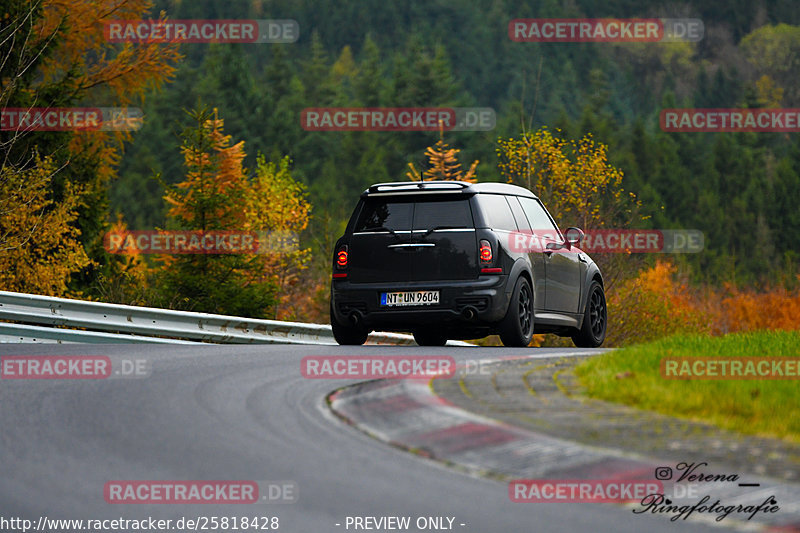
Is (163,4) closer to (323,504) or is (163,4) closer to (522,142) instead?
(522,142)

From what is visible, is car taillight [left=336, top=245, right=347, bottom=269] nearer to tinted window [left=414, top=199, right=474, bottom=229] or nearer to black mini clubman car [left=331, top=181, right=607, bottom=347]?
black mini clubman car [left=331, top=181, right=607, bottom=347]

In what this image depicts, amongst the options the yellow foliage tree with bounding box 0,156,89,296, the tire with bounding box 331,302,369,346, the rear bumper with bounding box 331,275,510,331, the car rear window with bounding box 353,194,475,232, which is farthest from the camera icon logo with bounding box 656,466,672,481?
the yellow foliage tree with bounding box 0,156,89,296

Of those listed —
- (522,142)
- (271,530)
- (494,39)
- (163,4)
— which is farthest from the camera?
(494,39)

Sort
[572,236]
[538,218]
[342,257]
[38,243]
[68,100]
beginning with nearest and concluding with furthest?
[342,257] < [538,218] < [572,236] < [38,243] < [68,100]

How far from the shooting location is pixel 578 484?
19.5 ft

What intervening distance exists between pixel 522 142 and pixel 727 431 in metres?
30.8

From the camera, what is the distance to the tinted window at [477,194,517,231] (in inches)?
543

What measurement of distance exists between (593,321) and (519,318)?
3061 millimetres

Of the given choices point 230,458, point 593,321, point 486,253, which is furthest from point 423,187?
point 230,458

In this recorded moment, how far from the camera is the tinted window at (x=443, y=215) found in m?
13.7

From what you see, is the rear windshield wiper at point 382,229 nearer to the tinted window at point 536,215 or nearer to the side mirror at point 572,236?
the tinted window at point 536,215

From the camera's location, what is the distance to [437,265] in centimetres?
1359

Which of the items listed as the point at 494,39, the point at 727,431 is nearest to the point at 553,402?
the point at 727,431

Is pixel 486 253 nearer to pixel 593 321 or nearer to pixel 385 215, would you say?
pixel 385 215
